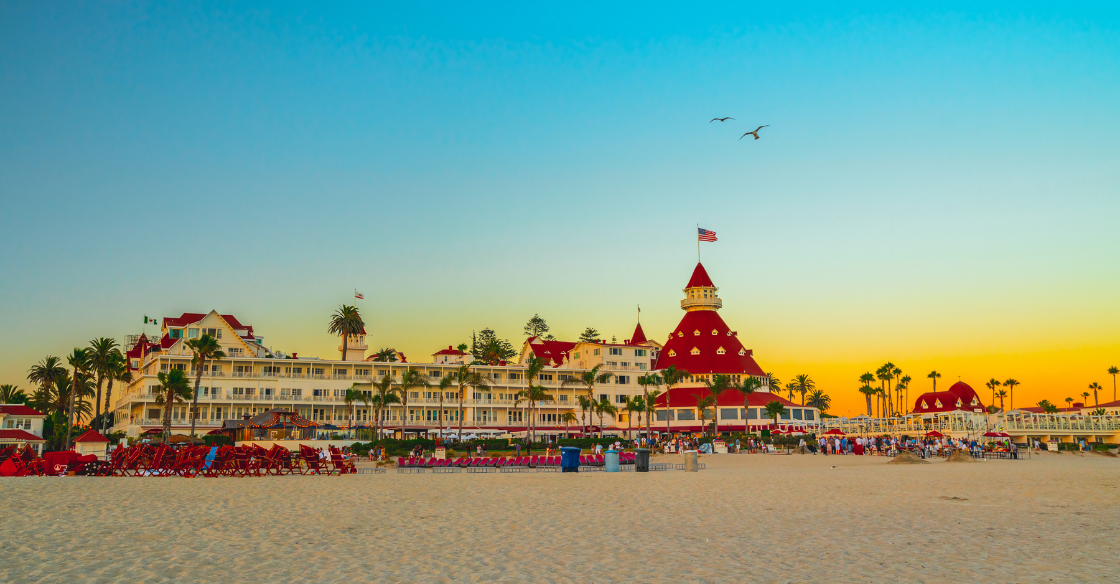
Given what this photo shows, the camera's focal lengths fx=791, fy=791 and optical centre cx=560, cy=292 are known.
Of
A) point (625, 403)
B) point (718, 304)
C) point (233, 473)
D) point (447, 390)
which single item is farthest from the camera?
point (718, 304)

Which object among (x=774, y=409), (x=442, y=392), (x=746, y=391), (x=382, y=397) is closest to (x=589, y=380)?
(x=442, y=392)

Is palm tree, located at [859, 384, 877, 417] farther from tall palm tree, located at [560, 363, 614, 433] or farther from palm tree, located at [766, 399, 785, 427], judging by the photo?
tall palm tree, located at [560, 363, 614, 433]

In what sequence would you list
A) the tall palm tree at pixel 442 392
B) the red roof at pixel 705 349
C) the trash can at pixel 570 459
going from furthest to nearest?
the red roof at pixel 705 349 → the tall palm tree at pixel 442 392 → the trash can at pixel 570 459

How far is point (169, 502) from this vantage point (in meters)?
16.7

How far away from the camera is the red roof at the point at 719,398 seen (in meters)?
88.6

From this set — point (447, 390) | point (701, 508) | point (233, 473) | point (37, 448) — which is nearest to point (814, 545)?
point (701, 508)

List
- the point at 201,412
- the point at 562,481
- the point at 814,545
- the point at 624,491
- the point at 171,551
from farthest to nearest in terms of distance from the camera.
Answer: the point at 201,412, the point at 562,481, the point at 624,491, the point at 814,545, the point at 171,551

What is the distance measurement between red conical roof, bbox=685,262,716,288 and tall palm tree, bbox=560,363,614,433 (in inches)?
888

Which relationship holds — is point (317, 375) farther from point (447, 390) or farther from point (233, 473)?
point (233, 473)

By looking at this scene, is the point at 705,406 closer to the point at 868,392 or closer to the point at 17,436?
the point at 868,392

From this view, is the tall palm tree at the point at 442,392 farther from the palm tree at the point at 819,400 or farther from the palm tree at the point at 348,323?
the palm tree at the point at 819,400

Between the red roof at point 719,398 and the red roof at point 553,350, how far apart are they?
1408cm

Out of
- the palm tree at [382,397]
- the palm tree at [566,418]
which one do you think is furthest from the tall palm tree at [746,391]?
the palm tree at [382,397]

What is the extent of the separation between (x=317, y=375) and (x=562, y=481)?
59.5 meters
